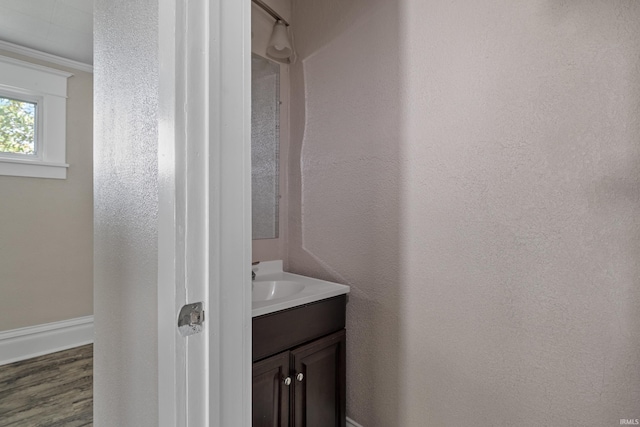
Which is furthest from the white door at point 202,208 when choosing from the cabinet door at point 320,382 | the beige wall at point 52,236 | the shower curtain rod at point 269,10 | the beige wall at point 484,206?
the beige wall at point 52,236

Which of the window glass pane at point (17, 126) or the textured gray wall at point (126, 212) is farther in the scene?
the window glass pane at point (17, 126)

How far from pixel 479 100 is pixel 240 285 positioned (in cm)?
105

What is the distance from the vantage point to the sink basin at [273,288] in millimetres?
1624

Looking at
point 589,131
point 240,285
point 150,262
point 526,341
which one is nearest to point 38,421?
point 150,262

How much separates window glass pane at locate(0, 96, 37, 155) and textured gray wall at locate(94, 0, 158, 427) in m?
1.95

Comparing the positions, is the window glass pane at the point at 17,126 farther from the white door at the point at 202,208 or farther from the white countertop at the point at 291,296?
the white door at the point at 202,208

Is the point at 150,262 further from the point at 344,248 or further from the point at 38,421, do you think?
the point at 38,421

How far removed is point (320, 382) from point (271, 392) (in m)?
0.27

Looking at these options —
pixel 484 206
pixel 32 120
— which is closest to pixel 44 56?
pixel 32 120

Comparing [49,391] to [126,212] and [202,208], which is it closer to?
[126,212]

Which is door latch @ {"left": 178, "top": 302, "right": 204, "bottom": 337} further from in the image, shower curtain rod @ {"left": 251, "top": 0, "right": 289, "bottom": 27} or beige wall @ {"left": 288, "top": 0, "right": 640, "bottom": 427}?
shower curtain rod @ {"left": 251, "top": 0, "right": 289, "bottom": 27}

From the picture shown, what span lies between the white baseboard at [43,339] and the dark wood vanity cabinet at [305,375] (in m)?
2.25

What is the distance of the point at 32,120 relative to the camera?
249cm

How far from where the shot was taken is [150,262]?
2.38ft
